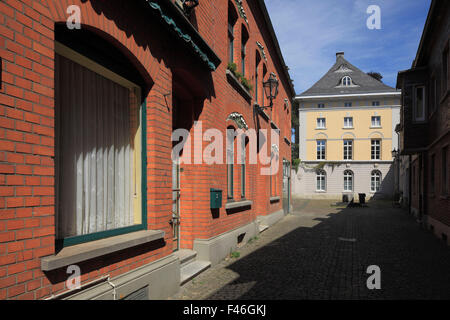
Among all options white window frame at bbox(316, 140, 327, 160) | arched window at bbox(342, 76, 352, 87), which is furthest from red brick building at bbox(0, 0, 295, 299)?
arched window at bbox(342, 76, 352, 87)

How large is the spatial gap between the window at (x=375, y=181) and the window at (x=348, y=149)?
112 inches

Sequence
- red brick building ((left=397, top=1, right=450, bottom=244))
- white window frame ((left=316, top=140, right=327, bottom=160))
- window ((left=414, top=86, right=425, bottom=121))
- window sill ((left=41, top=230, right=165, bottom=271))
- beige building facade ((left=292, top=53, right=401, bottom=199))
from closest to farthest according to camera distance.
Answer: window sill ((left=41, top=230, right=165, bottom=271))
red brick building ((left=397, top=1, right=450, bottom=244))
window ((left=414, top=86, right=425, bottom=121))
beige building facade ((left=292, top=53, right=401, bottom=199))
white window frame ((left=316, top=140, right=327, bottom=160))

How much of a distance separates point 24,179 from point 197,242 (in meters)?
4.17

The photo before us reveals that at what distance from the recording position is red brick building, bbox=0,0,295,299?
98.7 inches

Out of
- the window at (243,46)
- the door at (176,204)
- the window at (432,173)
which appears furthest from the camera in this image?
the window at (432,173)

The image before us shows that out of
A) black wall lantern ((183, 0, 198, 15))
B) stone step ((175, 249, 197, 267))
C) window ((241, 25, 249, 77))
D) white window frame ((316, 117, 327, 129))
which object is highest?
white window frame ((316, 117, 327, 129))

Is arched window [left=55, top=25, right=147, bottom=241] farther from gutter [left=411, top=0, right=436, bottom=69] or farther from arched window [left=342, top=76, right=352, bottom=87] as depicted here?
arched window [left=342, top=76, right=352, bottom=87]

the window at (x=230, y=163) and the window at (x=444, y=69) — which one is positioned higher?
the window at (x=444, y=69)

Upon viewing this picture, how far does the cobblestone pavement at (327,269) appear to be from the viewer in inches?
199

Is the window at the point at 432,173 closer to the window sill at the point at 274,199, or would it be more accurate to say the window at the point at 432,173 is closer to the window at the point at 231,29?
the window sill at the point at 274,199

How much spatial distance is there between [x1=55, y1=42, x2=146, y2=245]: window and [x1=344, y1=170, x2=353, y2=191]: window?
32868 mm

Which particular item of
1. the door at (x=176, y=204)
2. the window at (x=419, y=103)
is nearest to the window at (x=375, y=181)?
the window at (x=419, y=103)

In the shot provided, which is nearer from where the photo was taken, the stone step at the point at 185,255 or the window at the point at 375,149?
the stone step at the point at 185,255

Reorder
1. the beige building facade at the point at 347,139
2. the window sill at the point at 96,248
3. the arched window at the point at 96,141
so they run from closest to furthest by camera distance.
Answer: the window sill at the point at 96,248
the arched window at the point at 96,141
the beige building facade at the point at 347,139
